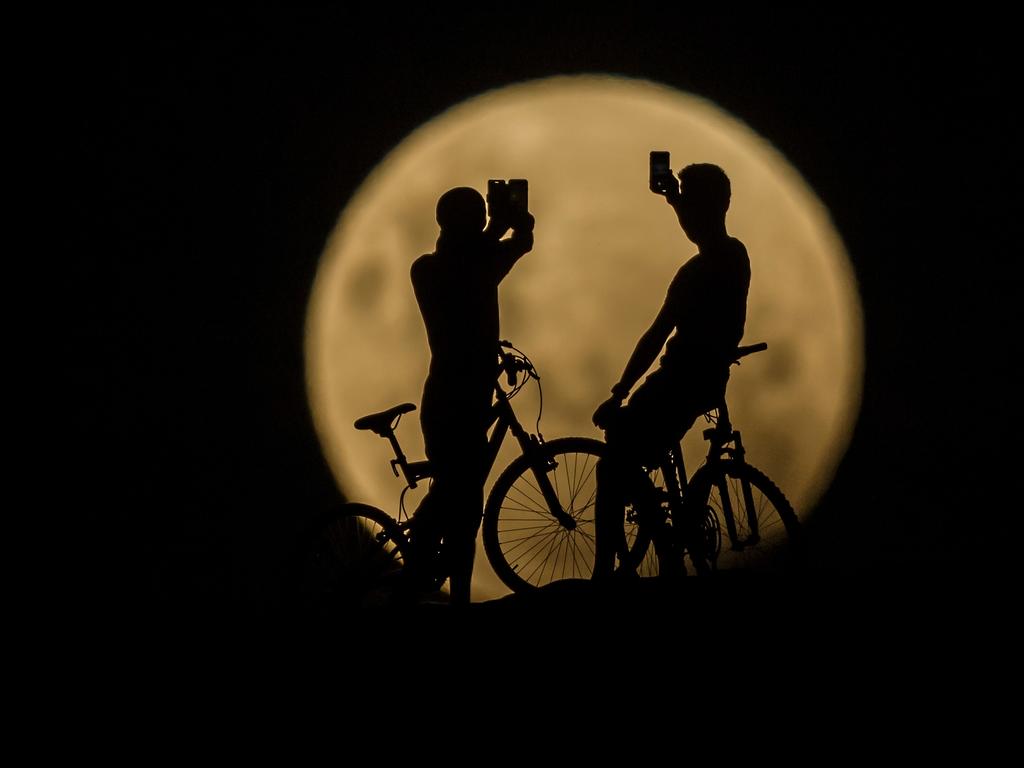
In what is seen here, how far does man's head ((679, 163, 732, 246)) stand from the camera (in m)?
5.32

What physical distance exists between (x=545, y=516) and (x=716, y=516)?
91cm

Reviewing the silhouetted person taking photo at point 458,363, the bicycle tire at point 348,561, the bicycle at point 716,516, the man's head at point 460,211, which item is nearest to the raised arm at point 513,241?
the silhouetted person taking photo at point 458,363

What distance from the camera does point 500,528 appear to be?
560 cm

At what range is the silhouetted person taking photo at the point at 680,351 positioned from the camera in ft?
17.5

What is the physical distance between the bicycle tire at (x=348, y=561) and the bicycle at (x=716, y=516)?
1284 mm

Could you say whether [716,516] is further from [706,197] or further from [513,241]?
[513,241]

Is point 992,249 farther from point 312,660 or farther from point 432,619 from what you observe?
point 312,660

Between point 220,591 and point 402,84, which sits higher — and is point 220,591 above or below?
below

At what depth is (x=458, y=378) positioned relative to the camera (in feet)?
17.3

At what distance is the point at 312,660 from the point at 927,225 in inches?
291

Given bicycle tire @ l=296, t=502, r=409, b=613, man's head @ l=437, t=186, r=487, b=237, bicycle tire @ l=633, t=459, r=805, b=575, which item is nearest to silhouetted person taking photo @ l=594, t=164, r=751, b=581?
bicycle tire @ l=633, t=459, r=805, b=575

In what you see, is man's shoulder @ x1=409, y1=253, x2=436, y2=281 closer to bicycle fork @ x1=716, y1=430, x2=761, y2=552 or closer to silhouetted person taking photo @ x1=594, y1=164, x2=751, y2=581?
silhouetted person taking photo @ x1=594, y1=164, x2=751, y2=581

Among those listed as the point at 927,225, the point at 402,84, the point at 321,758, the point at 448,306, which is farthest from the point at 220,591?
the point at 927,225

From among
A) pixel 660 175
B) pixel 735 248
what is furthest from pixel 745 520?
pixel 660 175
